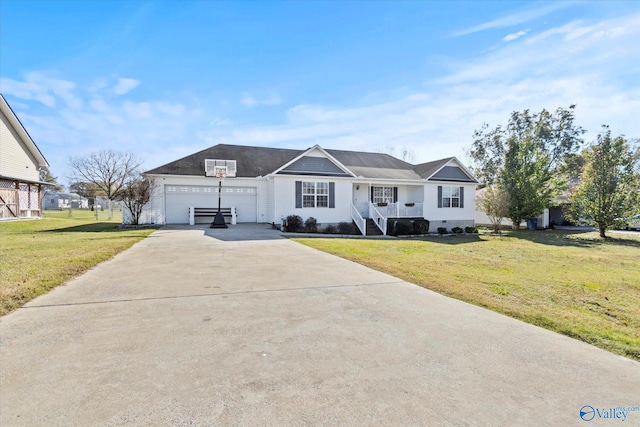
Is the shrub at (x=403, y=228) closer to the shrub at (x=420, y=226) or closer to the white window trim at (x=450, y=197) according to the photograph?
the shrub at (x=420, y=226)

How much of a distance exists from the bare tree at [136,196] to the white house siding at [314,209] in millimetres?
7589

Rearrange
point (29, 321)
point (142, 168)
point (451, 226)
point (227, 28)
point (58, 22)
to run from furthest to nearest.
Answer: point (142, 168), point (451, 226), point (227, 28), point (58, 22), point (29, 321)

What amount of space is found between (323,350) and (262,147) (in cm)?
2301

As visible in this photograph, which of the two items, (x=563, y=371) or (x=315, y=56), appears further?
(x=315, y=56)

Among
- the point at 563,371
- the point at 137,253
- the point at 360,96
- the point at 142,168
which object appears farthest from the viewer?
the point at 142,168

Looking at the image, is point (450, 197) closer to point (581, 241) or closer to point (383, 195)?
point (383, 195)

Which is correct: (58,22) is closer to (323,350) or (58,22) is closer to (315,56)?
(315,56)

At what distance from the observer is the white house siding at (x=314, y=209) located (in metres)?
17.6

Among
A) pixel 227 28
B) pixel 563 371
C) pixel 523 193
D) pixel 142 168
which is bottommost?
pixel 563 371

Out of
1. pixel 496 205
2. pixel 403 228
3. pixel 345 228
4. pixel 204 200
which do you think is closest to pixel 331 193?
pixel 345 228

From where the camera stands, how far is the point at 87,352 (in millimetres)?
2912

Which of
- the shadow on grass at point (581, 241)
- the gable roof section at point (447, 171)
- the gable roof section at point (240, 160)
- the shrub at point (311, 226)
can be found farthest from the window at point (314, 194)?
the shadow on grass at point (581, 241)

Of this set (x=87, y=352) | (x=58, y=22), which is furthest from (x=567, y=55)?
(x=58, y=22)

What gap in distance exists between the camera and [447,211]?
2155 centimetres
